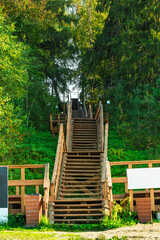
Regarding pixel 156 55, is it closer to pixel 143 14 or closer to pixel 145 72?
pixel 145 72

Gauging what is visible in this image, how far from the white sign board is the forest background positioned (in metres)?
5.39

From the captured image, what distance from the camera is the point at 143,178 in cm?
1045

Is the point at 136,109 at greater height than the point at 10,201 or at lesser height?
greater

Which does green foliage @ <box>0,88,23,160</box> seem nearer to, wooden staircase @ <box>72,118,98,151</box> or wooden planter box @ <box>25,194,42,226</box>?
wooden staircase @ <box>72,118,98,151</box>

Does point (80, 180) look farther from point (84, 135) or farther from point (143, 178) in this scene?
point (143, 178)

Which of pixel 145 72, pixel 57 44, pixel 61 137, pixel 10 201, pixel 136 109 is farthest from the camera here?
pixel 57 44

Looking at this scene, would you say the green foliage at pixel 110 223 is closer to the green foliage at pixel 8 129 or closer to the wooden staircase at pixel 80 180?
the wooden staircase at pixel 80 180

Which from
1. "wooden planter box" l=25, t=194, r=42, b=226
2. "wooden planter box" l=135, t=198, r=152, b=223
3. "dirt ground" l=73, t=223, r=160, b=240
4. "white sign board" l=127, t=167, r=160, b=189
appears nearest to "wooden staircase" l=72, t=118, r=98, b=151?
"white sign board" l=127, t=167, r=160, b=189

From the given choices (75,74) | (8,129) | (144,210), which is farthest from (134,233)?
(75,74)

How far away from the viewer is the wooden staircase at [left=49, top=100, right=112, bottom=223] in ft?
37.7

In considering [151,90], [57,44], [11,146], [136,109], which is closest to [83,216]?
[11,146]

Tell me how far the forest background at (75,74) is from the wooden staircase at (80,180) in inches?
57.6

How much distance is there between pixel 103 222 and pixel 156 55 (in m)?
11.9

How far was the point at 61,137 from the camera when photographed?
14.8 m
